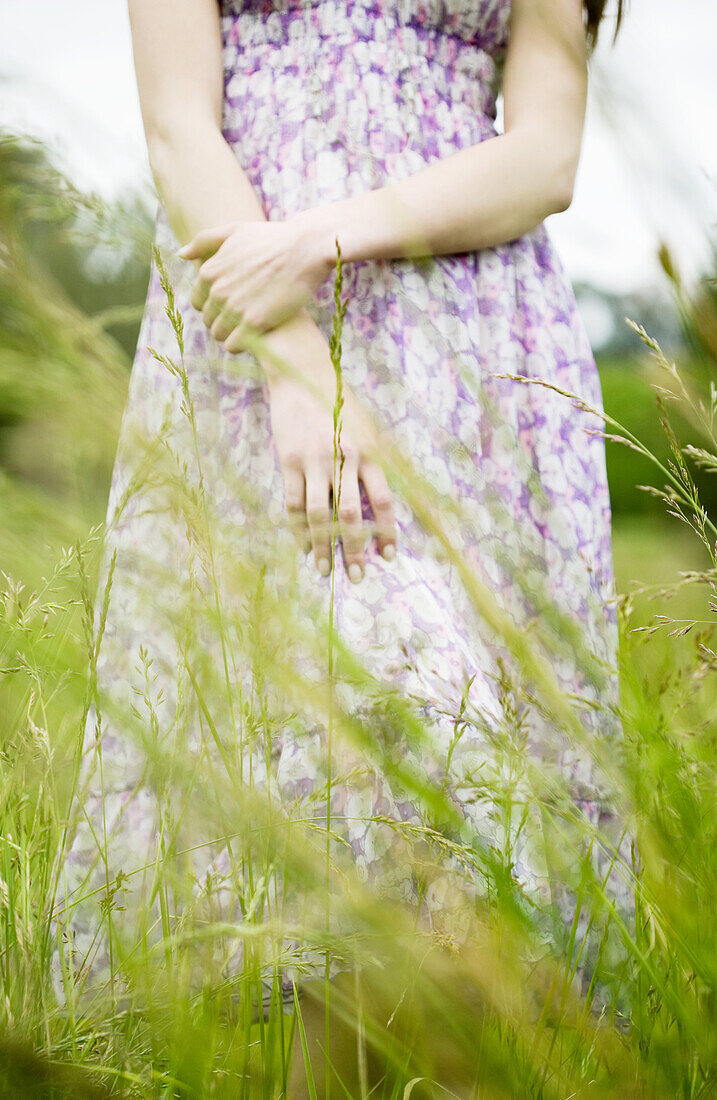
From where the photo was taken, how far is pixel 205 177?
0.76 meters

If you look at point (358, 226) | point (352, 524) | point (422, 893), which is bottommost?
point (422, 893)

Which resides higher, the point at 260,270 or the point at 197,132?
the point at 197,132

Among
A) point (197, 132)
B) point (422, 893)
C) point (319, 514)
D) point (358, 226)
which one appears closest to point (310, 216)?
point (358, 226)

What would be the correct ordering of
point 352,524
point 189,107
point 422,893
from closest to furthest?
point 422,893, point 352,524, point 189,107

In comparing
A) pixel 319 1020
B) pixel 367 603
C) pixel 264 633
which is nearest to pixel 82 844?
pixel 319 1020

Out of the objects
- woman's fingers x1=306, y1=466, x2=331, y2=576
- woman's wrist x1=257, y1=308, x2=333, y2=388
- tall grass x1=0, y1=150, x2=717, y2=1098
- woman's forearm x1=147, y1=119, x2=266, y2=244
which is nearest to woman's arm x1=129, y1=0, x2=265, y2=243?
woman's forearm x1=147, y1=119, x2=266, y2=244

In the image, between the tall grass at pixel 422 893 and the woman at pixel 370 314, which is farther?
the woman at pixel 370 314

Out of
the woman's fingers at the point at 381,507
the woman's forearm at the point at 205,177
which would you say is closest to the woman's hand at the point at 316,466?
the woman's fingers at the point at 381,507

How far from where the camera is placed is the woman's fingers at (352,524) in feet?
2.22

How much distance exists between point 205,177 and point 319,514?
1.08 ft

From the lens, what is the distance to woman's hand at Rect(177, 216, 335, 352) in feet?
2.32

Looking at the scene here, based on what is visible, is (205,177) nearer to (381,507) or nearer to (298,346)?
(298,346)

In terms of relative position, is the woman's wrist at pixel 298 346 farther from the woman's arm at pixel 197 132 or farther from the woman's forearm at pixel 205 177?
the woman's forearm at pixel 205 177

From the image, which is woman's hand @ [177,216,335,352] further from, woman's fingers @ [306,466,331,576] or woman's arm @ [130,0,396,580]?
woman's fingers @ [306,466,331,576]
